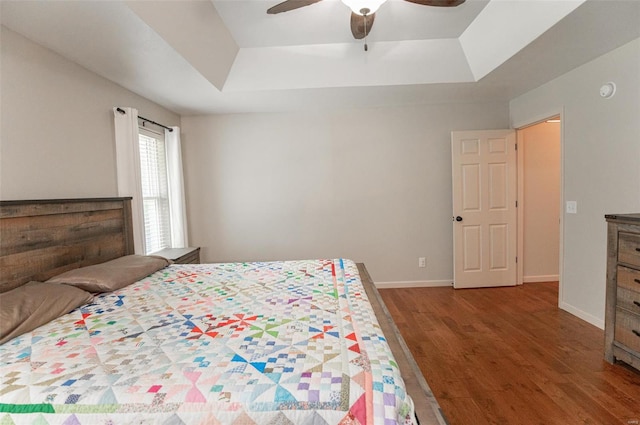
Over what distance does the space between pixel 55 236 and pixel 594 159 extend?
4.34 meters

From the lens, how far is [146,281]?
2211mm

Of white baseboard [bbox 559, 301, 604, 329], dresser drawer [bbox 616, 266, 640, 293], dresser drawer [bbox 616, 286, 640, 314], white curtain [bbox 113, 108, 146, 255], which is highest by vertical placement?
white curtain [bbox 113, 108, 146, 255]

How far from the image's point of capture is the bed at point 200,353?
3.05 ft

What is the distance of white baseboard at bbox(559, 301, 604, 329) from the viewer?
278 centimetres

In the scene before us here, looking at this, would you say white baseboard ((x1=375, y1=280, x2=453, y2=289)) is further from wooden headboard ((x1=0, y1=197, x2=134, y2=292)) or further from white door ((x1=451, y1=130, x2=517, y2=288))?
wooden headboard ((x1=0, y1=197, x2=134, y2=292))

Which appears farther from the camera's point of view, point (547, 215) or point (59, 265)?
point (547, 215)

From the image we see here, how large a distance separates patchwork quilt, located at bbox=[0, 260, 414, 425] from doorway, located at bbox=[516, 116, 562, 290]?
3409 millimetres

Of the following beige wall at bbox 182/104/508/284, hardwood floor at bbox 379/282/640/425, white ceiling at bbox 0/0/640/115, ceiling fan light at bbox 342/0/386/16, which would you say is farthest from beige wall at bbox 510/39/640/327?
ceiling fan light at bbox 342/0/386/16

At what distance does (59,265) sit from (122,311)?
2.77 feet

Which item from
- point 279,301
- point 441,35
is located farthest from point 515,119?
point 279,301

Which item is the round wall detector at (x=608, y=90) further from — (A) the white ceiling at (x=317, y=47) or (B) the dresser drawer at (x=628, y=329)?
(B) the dresser drawer at (x=628, y=329)

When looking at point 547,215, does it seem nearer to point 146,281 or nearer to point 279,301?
point 279,301

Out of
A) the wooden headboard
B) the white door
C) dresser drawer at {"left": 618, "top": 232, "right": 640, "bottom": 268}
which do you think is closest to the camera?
the wooden headboard

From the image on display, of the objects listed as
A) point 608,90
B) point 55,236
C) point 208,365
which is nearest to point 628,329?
point 608,90
